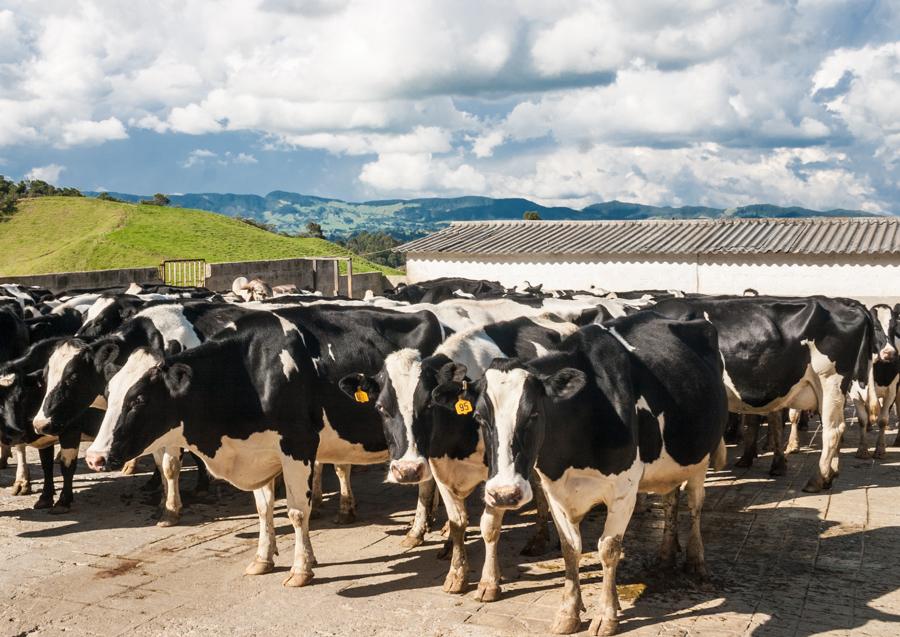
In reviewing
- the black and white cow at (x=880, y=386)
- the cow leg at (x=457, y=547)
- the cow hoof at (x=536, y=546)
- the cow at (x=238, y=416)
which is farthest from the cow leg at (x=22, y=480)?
the black and white cow at (x=880, y=386)

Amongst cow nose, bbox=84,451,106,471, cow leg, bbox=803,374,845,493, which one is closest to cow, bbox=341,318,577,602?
cow nose, bbox=84,451,106,471

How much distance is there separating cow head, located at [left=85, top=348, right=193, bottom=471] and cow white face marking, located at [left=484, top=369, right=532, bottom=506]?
2.85 m

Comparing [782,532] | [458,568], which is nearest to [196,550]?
[458,568]

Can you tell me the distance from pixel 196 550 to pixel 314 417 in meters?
1.87

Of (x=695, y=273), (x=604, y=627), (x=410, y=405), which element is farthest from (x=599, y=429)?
(x=695, y=273)

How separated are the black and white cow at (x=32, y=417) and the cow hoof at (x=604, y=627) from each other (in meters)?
6.14

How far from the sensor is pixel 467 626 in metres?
6.17

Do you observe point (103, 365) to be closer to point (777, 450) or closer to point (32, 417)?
point (32, 417)

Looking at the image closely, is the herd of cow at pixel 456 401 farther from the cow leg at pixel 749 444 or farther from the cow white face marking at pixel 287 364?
the cow leg at pixel 749 444

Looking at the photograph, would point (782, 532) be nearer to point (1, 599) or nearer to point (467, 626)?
point (467, 626)

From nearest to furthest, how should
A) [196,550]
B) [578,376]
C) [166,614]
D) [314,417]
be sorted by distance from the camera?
[578,376], [166,614], [314,417], [196,550]

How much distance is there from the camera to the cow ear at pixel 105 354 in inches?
334

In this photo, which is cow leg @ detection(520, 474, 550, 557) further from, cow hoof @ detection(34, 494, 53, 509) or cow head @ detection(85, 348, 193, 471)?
cow hoof @ detection(34, 494, 53, 509)

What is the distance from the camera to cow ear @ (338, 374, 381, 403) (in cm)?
704
